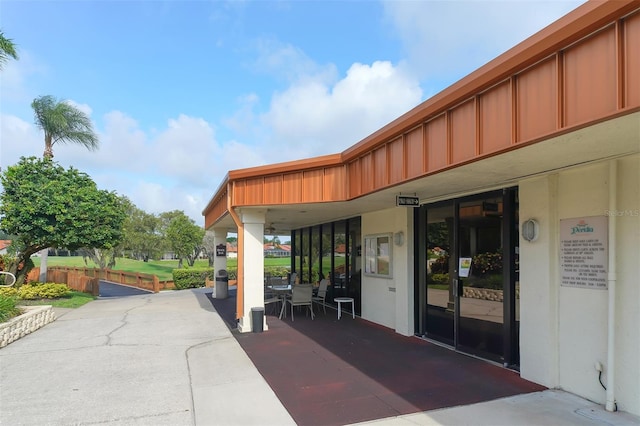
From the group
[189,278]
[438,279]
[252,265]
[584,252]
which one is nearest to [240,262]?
[252,265]

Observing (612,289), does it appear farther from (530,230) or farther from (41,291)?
(41,291)

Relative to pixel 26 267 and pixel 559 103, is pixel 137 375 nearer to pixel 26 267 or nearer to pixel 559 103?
pixel 559 103

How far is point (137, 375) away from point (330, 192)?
437 cm

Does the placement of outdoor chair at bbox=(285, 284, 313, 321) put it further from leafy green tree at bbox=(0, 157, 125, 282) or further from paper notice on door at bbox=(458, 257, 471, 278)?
leafy green tree at bbox=(0, 157, 125, 282)

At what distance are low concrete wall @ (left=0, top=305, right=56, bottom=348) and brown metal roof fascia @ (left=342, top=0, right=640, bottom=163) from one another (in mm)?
8378

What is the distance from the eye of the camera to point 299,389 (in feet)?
16.7

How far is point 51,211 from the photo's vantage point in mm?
13070

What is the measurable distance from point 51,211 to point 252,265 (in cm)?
848

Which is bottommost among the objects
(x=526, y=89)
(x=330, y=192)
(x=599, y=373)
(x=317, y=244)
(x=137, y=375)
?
(x=137, y=375)

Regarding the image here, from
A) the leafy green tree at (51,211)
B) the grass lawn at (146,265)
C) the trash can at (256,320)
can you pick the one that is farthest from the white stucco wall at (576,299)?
the grass lawn at (146,265)

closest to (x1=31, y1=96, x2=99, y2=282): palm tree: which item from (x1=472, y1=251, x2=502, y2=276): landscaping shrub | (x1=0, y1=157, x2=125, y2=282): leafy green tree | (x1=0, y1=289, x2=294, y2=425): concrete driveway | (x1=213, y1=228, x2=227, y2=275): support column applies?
(x1=0, y1=157, x2=125, y2=282): leafy green tree

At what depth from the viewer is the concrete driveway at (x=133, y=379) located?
4.38 meters

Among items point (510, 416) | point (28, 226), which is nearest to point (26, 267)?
point (28, 226)

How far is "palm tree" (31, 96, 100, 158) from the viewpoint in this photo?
17531 millimetres
